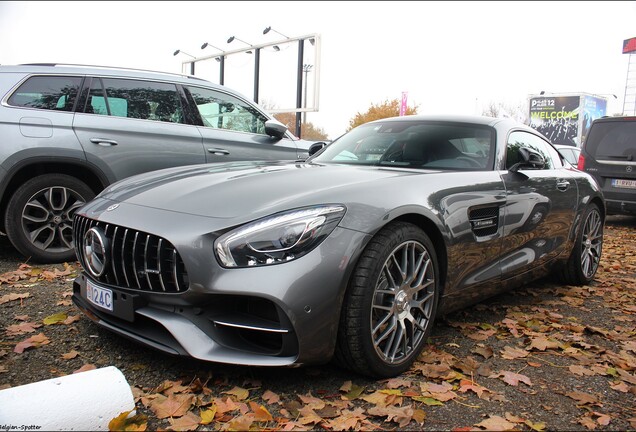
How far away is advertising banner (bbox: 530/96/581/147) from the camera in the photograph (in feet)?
140

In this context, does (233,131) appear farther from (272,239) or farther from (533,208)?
(272,239)

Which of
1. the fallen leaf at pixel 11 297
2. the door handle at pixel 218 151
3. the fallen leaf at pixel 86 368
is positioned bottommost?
the fallen leaf at pixel 86 368

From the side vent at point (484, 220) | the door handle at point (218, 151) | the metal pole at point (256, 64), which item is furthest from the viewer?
the metal pole at point (256, 64)

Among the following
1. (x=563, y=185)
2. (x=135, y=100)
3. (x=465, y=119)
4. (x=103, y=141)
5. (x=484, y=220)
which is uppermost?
(x=135, y=100)

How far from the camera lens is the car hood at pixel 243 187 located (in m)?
2.54

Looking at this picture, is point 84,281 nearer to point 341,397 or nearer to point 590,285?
point 341,397

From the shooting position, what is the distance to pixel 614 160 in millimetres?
8773

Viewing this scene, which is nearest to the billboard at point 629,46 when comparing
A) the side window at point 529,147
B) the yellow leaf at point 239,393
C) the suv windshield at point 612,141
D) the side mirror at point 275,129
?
the suv windshield at point 612,141

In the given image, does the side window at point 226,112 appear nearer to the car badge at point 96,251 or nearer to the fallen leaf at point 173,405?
the car badge at point 96,251

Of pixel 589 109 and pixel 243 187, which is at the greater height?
pixel 589 109

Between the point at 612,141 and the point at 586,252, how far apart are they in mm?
4919

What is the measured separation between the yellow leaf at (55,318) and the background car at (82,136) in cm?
122

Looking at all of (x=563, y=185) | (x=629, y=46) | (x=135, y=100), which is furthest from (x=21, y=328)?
(x=629, y=46)

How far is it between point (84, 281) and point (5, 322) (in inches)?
32.7
